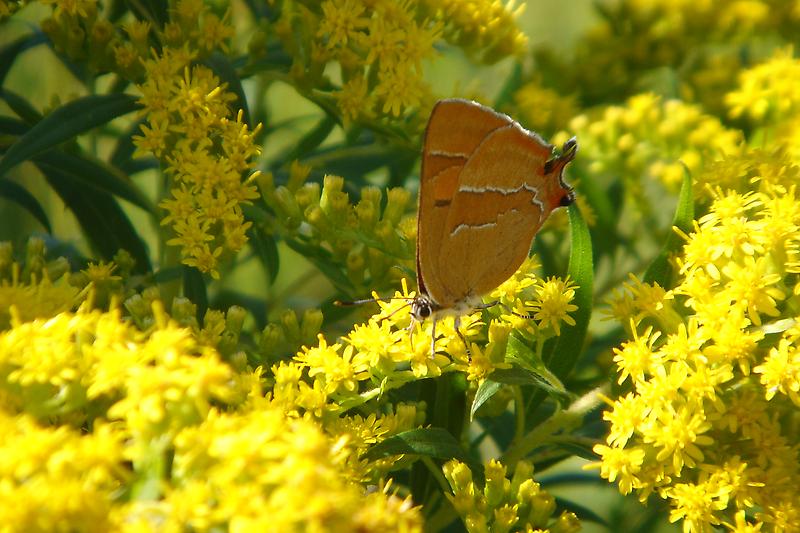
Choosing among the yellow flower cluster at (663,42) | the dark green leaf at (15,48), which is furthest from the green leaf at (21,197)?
the yellow flower cluster at (663,42)

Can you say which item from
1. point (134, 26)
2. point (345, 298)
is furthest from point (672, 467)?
point (134, 26)

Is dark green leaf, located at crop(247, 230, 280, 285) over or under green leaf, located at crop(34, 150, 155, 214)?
under

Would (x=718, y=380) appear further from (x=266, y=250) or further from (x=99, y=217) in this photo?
(x=99, y=217)

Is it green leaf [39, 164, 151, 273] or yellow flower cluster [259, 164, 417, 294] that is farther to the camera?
green leaf [39, 164, 151, 273]

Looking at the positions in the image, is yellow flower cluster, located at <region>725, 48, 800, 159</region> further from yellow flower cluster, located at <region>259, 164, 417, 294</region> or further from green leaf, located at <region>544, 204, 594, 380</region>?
yellow flower cluster, located at <region>259, 164, 417, 294</region>

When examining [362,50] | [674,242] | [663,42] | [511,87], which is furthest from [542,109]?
[674,242]

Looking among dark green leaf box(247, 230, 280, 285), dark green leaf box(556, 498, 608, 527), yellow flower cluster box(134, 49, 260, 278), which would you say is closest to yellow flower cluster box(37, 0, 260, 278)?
yellow flower cluster box(134, 49, 260, 278)
